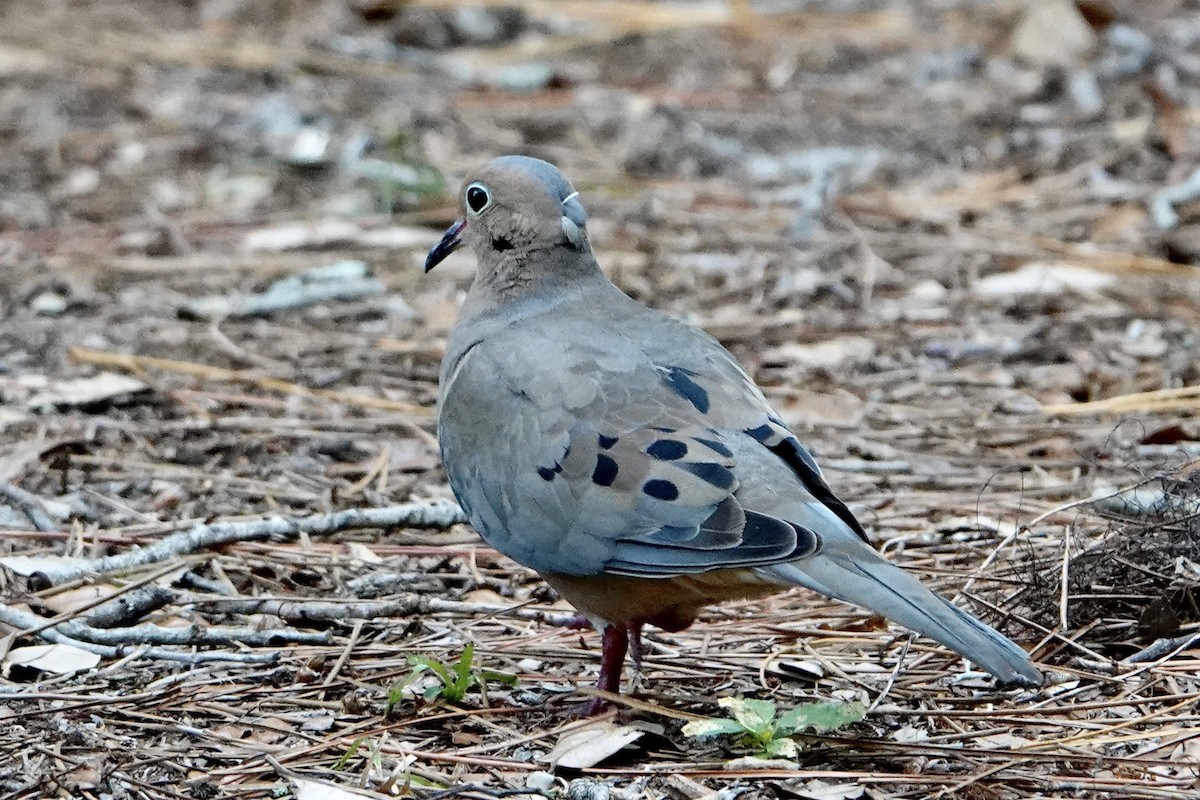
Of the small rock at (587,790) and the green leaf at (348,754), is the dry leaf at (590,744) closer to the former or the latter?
the small rock at (587,790)

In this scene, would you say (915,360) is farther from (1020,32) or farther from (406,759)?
(1020,32)

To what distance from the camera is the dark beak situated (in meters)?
3.95

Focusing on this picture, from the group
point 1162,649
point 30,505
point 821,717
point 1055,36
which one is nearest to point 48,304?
point 30,505

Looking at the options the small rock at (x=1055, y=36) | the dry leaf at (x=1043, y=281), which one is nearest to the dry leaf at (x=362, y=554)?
the dry leaf at (x=1043, y=281)

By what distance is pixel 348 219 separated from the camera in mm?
6969

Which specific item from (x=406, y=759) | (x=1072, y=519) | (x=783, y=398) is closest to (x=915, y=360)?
(x=783, y=398)

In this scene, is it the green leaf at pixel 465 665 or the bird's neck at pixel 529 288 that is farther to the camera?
the bird's neck at pixel 529 288

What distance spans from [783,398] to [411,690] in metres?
2.09

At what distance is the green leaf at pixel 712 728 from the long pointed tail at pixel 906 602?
0.93ft

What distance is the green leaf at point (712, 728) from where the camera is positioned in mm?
2967

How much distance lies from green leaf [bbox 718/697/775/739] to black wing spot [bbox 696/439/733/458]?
453 mm

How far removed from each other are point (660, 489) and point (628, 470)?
0.09 m

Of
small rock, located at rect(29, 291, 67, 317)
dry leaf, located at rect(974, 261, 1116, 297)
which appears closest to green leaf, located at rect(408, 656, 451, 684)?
small rock, located at rect(29, 291, 67, 317)

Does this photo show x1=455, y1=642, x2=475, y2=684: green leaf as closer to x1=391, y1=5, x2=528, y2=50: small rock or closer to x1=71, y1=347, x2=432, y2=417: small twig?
x1=71, y1=347, x2=432, y2=417: small twig
